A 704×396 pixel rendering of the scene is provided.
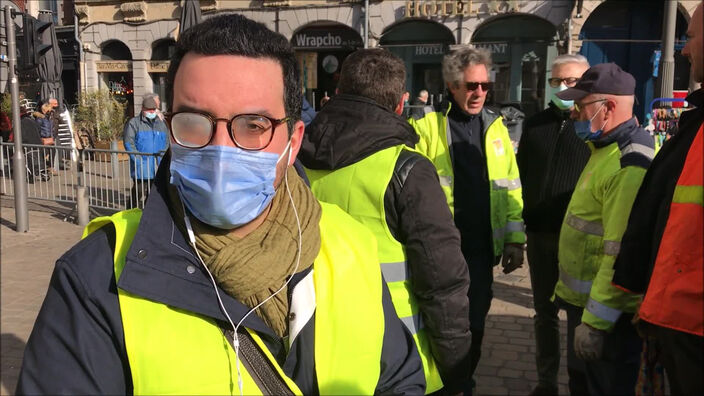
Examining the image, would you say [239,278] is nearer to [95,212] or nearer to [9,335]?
[9,335]

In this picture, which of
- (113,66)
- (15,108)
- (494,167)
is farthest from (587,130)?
(113,66)

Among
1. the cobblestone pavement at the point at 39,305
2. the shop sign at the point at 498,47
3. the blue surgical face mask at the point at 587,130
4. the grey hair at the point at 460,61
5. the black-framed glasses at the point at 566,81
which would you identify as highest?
the shop sign at the point at 498,47

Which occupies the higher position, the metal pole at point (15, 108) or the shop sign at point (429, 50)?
the shop sign at point (429, 50)

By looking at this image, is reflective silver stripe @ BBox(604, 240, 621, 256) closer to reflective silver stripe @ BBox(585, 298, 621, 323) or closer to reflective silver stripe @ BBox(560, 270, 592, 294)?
reflective silver stripe @ BBox(585, 298, 621, 323)

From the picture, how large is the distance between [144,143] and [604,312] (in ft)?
26.1

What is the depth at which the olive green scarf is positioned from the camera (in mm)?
1440

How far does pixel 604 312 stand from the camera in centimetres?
275

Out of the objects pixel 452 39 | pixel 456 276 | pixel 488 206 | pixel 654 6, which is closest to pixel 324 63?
pixel 452 39

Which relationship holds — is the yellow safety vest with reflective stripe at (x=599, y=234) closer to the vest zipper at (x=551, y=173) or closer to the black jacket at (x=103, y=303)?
the vest zipper at (x=551, y=173)

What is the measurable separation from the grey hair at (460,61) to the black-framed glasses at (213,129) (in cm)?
259

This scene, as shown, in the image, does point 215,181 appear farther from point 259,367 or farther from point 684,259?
point 684,259

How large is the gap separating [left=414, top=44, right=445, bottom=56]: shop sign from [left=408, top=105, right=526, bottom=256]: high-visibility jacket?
1499 centimetres

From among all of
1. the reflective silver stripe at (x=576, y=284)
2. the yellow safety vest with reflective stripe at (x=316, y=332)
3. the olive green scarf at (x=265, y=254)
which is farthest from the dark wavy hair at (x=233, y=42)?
the reflective silver stripe at (x=576, y=284)

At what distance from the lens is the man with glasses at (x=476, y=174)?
12.2 ft
